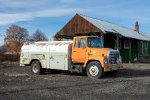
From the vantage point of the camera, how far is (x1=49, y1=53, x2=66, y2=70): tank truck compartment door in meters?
18.2

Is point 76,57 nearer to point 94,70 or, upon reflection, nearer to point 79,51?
point 79,51

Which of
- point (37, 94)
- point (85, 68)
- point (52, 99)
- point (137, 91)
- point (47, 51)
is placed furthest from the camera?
point (47, 51)

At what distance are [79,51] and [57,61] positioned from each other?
1696 millimetres

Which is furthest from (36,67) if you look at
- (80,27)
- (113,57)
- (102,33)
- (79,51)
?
(80,27)

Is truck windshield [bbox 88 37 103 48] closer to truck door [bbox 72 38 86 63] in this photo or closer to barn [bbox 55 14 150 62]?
truck door [bbox 72 38 86 63]

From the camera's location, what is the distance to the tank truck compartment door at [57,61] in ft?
59.6

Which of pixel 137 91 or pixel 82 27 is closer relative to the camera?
pixel 137 91

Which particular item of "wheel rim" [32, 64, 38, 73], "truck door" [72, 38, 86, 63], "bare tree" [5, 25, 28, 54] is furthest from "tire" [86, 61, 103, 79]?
"bare tree" [5, 25, 28, 54]

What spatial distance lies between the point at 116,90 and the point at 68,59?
6431 millimetres

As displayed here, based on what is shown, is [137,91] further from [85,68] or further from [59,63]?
[59,63]

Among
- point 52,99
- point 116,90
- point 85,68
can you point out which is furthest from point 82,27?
point 52,99

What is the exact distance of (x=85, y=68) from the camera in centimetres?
1755

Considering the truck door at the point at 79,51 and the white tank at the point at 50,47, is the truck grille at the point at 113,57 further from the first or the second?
the white tank at the point at 50,47

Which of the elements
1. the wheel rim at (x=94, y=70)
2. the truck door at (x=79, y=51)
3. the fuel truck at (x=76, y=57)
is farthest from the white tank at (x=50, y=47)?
the wheel rim at (x=94, y=70)
